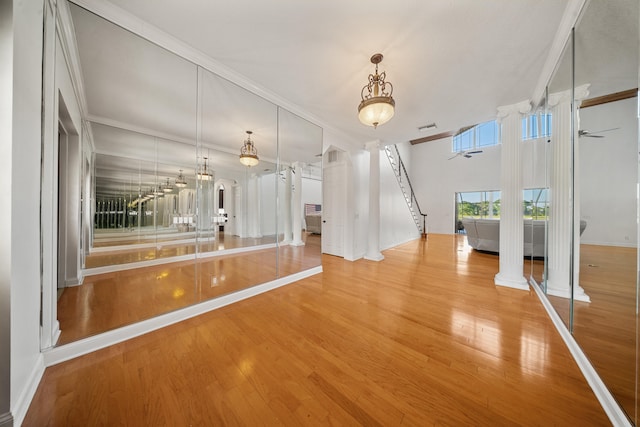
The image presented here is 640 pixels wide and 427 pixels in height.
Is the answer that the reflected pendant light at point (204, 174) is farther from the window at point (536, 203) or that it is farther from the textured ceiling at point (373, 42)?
the window at point (536, 203)

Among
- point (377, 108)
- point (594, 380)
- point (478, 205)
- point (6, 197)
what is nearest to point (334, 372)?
point (594, 380)

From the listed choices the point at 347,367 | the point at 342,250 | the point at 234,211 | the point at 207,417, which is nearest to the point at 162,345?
the point at 207,417

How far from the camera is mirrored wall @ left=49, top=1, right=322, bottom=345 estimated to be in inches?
87.7

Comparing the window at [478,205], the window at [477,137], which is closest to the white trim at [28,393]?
the window at [478,205]

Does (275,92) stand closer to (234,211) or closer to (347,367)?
(234,211)

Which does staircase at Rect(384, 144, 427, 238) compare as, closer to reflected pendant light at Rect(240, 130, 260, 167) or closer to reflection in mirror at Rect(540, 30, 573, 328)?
reflection in mirror at Rect(540, 30, 573, 328)

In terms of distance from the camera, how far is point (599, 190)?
2113 millimetres

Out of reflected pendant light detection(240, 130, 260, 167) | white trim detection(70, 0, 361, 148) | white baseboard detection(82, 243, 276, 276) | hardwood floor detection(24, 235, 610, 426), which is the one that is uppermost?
white trim detection(70, 0, 361, 148)

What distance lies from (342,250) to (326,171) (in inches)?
88.0

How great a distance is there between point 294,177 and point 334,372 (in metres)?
3.65

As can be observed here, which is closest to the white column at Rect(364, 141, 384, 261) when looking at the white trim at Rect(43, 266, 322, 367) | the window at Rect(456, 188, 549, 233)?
the white trim at Rect(43, 266, 322, 367)

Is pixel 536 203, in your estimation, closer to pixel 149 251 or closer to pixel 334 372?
pixel 334 372

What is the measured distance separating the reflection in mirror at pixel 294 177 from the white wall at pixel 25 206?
2500mm

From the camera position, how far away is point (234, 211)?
12.4 feet
